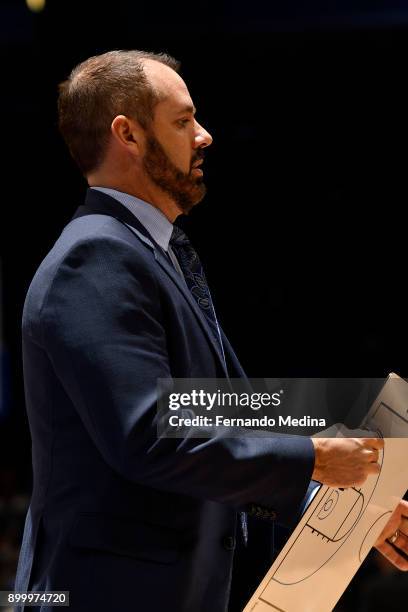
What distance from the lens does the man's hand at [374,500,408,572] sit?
5.24 feet

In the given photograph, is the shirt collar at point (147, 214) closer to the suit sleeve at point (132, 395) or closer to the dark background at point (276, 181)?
the suit sleeve at point (132, 395)

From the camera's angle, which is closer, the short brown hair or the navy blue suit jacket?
the navy blue suit jacket

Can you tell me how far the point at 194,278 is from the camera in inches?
61.0

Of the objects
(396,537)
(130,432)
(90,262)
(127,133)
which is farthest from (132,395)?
(396,537)

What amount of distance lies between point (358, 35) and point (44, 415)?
10.1ft

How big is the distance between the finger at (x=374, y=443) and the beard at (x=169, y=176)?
0.47 metres

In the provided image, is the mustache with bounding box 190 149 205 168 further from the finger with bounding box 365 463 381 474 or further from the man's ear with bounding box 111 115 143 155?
the finger with bounding box 365 463 381 474

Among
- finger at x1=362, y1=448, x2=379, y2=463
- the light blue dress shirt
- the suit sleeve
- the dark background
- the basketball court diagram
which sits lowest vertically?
the dark background

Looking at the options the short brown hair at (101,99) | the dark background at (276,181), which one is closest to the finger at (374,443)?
the short brown hair at (101,99)

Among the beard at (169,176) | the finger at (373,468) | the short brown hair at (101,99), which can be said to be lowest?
the finger at (373,468)

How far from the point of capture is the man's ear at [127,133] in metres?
1.49

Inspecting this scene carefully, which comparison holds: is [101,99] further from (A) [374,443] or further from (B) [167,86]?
(A) [374,443]

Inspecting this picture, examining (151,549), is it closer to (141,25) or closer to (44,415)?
(44,415)

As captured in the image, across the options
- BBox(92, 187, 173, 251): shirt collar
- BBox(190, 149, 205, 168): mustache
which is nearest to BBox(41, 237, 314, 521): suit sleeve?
BBox(92, 187, 173, 251): shirt collar
